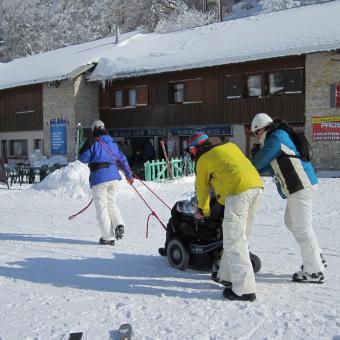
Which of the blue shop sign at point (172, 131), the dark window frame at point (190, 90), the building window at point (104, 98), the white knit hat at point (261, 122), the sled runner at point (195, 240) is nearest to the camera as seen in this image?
the white knit hat at point (261, 122)

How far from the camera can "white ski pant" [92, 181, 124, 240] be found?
706 centimetres

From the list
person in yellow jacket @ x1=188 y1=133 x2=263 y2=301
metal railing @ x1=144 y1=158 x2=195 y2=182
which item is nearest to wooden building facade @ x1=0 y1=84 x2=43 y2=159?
metal railing @ x1=144 y1=158 x2=195 y2=182

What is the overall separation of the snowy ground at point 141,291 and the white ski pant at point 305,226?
23 cm

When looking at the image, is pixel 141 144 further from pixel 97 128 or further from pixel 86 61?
pixel 97 128

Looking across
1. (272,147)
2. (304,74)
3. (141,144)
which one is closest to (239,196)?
(272,147)

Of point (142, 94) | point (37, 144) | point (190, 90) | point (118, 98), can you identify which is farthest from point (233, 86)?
point (37, 144)

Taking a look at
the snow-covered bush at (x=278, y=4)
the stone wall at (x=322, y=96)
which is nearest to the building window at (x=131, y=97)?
the stone wall at (x=322, y=96)

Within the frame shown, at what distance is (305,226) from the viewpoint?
4855 millimetres

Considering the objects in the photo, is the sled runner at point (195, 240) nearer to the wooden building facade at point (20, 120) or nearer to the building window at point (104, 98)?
the building window at point (104, 98)

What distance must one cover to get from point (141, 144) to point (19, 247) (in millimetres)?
17986

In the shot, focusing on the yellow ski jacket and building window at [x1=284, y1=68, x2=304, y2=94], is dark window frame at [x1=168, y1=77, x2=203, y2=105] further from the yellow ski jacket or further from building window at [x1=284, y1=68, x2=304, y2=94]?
the yellow ski jacket

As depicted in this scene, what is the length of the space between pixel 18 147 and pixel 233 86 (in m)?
14.4

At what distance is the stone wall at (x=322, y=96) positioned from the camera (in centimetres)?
1794

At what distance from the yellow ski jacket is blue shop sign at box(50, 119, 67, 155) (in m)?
22.0
